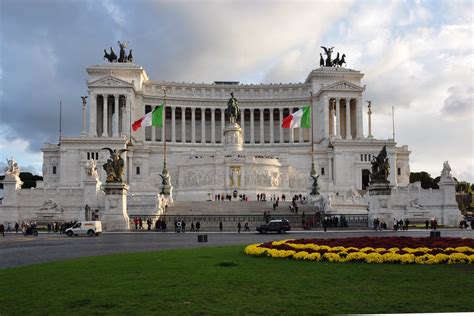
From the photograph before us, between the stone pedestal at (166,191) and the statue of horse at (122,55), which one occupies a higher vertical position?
the statue of horse at (122,55)

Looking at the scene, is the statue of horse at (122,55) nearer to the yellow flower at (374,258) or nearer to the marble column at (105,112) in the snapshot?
the marble column at (105,112)

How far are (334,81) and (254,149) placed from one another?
2217 centimetres

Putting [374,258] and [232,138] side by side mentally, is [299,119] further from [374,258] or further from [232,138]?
[374,258]

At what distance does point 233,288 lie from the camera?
46.7 ft

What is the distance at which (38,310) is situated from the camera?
11805 millimetres

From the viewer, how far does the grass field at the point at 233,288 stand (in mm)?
11828

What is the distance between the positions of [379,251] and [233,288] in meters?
8.27

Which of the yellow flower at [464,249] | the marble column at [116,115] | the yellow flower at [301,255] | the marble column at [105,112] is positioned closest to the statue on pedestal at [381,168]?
the yellow flower at [464,249]

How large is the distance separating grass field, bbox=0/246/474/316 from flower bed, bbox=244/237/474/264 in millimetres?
756

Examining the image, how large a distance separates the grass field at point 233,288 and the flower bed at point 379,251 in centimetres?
76

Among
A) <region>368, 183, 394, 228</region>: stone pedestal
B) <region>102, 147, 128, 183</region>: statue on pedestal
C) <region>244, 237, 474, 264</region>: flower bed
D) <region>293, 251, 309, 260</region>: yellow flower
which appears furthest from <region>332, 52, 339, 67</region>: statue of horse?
<region>293, 251, 309, 260</region>: yellow flower

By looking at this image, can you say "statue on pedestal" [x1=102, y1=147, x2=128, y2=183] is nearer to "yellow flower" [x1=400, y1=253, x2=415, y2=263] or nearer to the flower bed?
the flower bed

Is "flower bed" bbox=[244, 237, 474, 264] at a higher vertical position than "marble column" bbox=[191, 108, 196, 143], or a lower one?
lower

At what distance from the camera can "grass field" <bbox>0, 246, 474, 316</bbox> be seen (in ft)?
38.8
